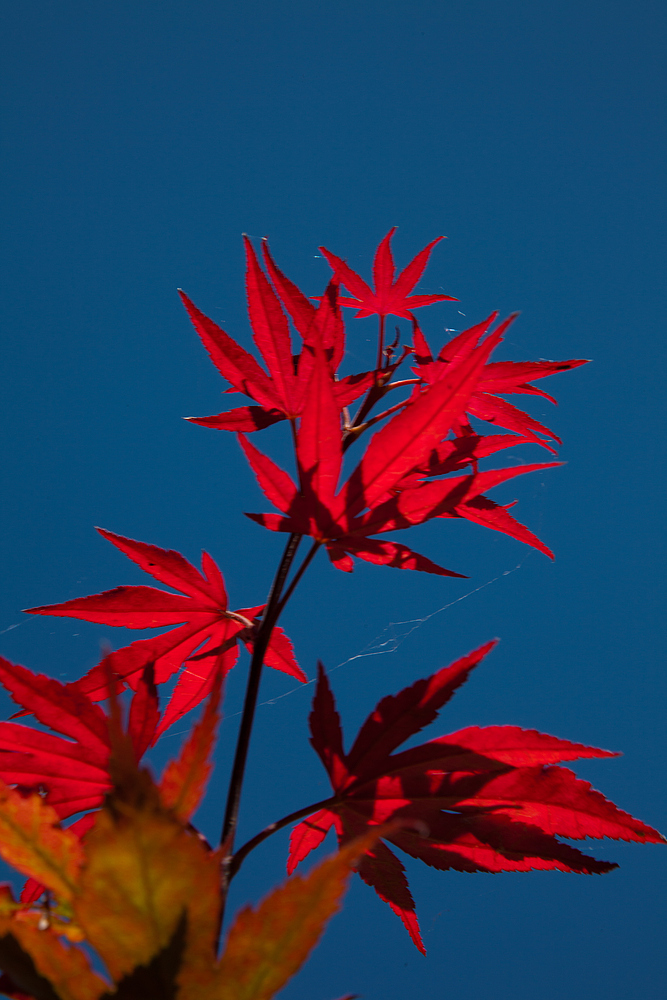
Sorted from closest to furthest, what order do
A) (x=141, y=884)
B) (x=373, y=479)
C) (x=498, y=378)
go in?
1. (x=141, y=884)
2. (x=373, y=479)
3. (x=498, y=378)

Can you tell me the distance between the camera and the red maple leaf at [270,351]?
0.42m

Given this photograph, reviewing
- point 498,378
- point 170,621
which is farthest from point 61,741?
point 498,378

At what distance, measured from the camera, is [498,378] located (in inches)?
18.8

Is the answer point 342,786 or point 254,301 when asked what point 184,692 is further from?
point 254,301

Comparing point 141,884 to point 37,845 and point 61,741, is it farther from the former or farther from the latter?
point 61,741

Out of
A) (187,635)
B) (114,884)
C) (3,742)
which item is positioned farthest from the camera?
(187,635)

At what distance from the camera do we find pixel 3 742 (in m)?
0.33

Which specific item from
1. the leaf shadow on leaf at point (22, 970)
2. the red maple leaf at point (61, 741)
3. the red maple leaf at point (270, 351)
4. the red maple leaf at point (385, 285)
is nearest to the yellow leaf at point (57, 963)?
the leaf shadow on leaf at point (22, 970)

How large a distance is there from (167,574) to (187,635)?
0.05m

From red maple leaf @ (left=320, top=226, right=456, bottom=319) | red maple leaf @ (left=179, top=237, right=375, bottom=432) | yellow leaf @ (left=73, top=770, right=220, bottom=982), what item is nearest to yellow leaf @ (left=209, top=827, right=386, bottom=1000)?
yellow leaf @ (left=73, top=770, right=220, bottom=982)

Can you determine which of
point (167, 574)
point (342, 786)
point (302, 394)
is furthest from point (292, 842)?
point (302, 394)

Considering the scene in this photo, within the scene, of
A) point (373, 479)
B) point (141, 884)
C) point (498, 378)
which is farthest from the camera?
point (498, 378)

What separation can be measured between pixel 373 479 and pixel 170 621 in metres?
0.20

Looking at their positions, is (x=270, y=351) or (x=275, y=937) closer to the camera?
(x=275, y=937)
